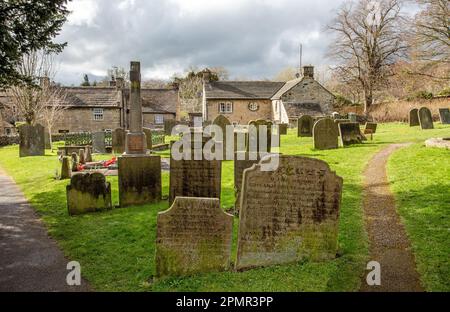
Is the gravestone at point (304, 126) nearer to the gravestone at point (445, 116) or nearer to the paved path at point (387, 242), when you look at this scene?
the gravestone at point (445, 116)

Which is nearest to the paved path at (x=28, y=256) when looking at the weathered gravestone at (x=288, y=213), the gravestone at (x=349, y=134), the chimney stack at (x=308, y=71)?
the weathered gravestone at (x=288, y=213)

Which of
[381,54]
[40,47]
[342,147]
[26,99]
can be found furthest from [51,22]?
[381,54]

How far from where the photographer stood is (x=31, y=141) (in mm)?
21844

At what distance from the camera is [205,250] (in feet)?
18.5

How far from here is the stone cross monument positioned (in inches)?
408

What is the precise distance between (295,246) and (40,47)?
864 centimetres

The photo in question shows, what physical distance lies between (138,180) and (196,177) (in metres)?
2.03

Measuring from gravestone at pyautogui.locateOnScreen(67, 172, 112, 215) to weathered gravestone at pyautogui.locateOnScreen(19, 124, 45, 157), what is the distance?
48.2 ft

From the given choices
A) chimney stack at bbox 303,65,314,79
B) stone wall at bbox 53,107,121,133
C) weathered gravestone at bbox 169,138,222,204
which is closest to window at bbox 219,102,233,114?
chimney stack at bbox 303,65,314,79

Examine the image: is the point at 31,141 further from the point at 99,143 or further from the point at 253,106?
the point at 253,106

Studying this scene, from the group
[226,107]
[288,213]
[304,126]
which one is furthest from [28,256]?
[226,107]

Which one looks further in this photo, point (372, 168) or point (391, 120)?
point (391, 120)

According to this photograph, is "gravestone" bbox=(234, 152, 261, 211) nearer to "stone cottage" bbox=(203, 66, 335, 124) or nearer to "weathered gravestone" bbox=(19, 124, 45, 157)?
"weathered gravestone" bbox=(19, 124, 45, 157)
